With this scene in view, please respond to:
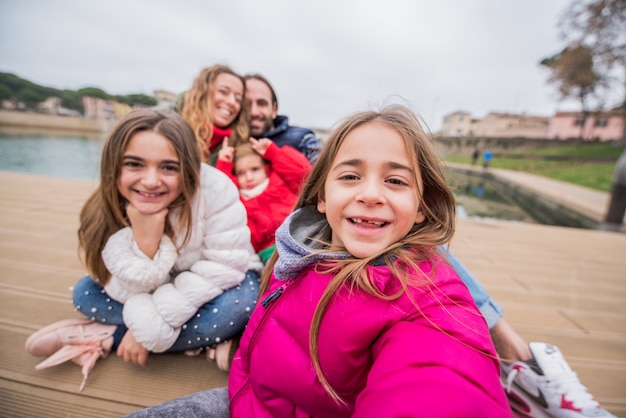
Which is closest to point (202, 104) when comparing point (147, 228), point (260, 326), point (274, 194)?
point (274, 194)

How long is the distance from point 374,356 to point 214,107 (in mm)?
1894

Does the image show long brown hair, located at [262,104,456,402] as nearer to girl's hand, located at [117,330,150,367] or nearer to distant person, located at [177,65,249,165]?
girl's hand, located at [117,330,150,367]

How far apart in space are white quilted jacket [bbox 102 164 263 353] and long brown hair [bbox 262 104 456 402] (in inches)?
19.5

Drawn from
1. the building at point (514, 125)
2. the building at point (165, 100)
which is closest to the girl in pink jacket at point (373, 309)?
the building at point (165, 100)

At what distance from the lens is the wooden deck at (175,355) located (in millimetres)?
1131

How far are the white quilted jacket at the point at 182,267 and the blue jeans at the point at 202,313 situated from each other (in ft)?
0.17

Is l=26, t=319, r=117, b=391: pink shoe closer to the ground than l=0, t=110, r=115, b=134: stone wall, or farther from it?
closer to the ground

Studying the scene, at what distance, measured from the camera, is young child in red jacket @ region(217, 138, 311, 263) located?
196cm

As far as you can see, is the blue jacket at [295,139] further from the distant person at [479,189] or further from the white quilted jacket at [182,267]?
the distant person at [479,189]

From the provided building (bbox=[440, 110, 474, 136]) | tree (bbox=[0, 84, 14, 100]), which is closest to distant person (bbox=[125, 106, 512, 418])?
tree (bbox=[0, 84, 14, 100])

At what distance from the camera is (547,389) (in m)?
1.11

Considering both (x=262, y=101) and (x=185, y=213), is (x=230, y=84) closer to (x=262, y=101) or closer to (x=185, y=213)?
(x=262, y=101)

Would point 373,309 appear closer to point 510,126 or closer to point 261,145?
point 261,145

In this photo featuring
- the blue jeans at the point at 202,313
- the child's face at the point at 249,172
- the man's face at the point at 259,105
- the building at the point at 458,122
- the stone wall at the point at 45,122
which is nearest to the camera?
the blue jeans at the point at 202,313
